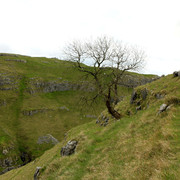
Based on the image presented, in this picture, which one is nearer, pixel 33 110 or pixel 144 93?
pixel 144 93

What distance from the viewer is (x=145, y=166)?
7500mm

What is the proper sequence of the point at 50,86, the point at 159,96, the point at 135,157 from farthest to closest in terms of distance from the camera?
the point at 50,86 < the point at 159,96 < the point at 135,157

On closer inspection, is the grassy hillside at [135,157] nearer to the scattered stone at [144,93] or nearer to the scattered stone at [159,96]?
the scattered stone at [159,96]

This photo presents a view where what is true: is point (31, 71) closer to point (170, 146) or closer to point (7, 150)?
point (7, 150)

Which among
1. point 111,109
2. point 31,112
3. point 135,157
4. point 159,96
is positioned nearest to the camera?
point 135,157

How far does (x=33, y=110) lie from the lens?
98188 millimetres

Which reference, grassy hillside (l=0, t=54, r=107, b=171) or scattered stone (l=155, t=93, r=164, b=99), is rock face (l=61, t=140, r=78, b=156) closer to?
scattered stone (l=155, t=93, r=164, b=99)

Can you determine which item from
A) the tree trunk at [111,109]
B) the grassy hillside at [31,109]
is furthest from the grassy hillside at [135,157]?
the grassy hillside at [31,109]

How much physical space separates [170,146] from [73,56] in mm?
16367

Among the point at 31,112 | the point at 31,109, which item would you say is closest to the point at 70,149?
the point at 31,112

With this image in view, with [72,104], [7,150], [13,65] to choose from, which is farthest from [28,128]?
[13,65]

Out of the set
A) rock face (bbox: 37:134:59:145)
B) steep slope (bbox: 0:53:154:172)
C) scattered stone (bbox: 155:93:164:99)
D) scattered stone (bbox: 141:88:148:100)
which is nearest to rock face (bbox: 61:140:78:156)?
scattered stone (bbox: 155:93:164:99)

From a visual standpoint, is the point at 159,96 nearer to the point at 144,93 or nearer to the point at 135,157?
the point at 144,93

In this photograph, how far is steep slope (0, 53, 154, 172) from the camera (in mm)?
71500
